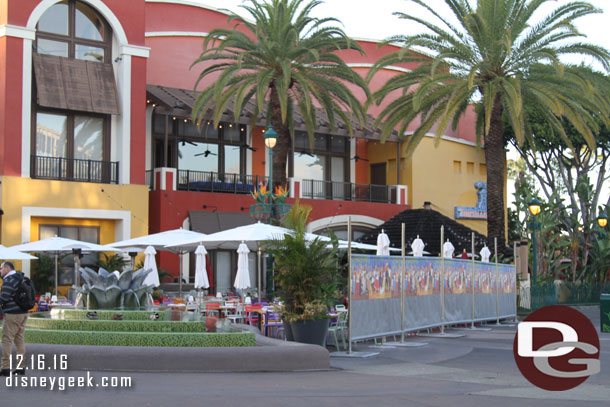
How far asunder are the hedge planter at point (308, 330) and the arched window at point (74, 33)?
751 inches

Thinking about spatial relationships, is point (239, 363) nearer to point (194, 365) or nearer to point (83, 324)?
point (194, 365)

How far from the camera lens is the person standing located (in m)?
12.3

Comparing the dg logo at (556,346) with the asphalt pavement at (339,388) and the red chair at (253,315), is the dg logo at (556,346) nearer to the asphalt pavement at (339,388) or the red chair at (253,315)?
the asphalt pavement at (339,388)

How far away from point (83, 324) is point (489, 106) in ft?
57.7

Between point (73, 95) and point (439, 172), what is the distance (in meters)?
20.2

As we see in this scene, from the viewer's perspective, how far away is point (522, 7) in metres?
29.5

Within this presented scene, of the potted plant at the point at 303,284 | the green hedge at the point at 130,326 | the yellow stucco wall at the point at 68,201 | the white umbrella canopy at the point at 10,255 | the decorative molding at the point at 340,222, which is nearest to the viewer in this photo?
the green hedge at the point at 130,326

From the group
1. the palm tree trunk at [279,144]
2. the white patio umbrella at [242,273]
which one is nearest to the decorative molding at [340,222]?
the palm tree trunk at [279,144]

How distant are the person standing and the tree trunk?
2169cm

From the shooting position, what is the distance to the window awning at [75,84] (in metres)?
30.3

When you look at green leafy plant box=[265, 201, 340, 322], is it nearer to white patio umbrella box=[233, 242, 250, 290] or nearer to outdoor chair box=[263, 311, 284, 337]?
outdoor chair box=[263, 311, 284, 337]

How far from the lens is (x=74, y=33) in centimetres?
3188

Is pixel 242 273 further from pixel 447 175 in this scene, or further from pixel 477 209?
pixel 477 209

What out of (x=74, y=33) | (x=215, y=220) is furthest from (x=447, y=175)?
(x=74, y=33)
